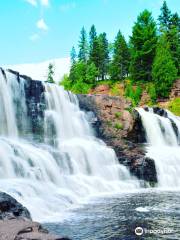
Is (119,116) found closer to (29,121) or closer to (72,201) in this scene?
(29,121)

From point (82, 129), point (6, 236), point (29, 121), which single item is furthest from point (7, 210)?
point (82, 129)

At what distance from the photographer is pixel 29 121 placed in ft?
101

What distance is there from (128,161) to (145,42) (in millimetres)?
42088

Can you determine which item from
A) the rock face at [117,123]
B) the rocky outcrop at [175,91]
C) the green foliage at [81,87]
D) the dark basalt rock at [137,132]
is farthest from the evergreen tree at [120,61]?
the dark basalt rock at [137,132]

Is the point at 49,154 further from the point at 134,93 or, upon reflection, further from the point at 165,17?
the point at 165,17

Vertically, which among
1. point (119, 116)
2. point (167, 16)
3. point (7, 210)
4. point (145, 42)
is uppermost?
point (167, 16)

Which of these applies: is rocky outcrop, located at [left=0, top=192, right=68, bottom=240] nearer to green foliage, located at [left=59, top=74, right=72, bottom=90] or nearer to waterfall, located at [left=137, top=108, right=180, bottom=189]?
waterfall, located at [left=137, top=108, right=180, bottom=189]

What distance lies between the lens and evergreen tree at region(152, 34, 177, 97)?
62.1 m

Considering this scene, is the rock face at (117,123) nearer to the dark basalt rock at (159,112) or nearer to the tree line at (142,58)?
the dark basalt rock at (159,112)

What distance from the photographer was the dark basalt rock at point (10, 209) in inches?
532

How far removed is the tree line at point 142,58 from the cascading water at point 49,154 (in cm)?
3059

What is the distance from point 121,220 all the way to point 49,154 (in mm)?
9770

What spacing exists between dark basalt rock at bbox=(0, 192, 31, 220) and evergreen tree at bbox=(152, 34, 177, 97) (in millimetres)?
49618

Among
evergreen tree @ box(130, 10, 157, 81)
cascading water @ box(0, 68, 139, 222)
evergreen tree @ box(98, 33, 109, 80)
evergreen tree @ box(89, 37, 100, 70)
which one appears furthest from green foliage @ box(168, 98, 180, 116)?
evergreen tree @ box(89, 37, 100, 70)
